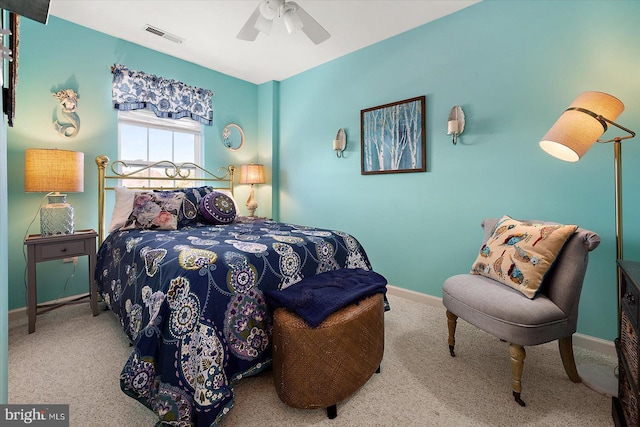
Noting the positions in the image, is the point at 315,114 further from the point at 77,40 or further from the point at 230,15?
the point at 77,40

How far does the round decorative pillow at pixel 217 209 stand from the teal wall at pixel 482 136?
4.24 ft

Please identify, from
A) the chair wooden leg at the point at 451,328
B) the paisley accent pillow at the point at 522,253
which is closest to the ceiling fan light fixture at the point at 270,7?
the paisley accent pillow at the point at 522,253

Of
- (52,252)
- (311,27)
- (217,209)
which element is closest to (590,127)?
(311,27)

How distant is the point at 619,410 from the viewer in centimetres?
136

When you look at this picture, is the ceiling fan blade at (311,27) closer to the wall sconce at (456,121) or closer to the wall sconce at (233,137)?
the wall sconce at (456,121)

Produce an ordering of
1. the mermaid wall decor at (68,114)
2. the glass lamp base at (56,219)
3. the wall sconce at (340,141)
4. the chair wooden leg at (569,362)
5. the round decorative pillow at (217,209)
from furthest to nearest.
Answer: the wall sconce at (340,141), the round decorative pillow at (217,209), the mermaid wall decor at (68,114), the glass lamp base at (56,219), the chair wooden leg at (569,362)

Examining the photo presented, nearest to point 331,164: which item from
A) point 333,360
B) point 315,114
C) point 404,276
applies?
point 315,114

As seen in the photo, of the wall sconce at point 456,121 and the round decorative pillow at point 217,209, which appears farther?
the round decorative pillow at point 217,209

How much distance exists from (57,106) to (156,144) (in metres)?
0.94

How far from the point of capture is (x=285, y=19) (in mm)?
2102

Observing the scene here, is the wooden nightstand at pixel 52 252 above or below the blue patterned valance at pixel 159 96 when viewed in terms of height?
below

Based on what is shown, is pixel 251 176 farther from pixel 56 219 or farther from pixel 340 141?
pixel 56 219

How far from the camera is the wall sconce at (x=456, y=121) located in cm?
262

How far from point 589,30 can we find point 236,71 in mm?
3570
